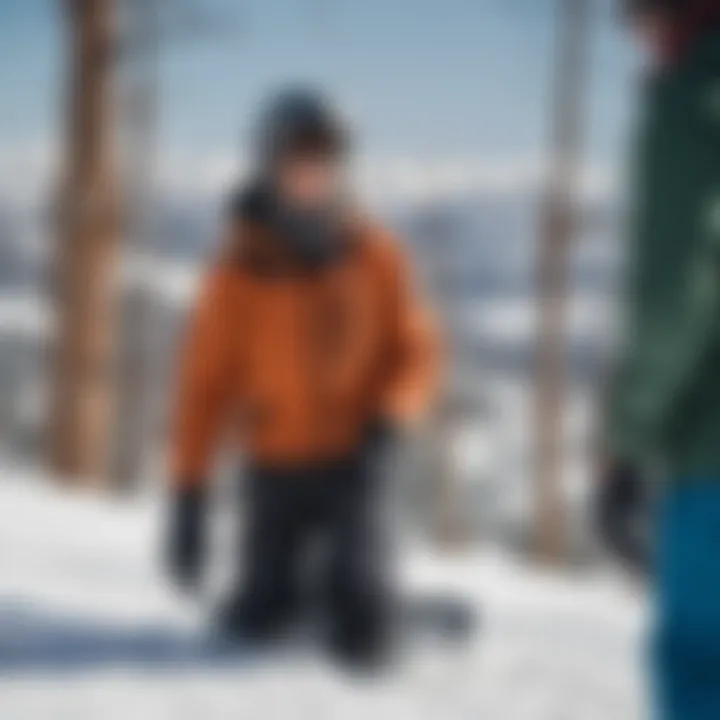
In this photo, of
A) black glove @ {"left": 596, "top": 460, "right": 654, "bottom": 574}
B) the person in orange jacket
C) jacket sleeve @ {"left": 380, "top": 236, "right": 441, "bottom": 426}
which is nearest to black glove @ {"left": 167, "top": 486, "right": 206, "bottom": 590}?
the person in orange jacket

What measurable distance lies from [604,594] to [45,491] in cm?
40

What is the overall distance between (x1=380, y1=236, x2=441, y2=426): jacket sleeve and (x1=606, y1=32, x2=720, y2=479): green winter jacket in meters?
0.25

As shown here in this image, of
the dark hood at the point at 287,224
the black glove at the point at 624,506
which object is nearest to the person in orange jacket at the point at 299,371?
the dark hood at the point at 287,224

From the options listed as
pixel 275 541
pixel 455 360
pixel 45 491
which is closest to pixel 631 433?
pixel 455 360

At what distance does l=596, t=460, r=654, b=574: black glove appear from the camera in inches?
32.5

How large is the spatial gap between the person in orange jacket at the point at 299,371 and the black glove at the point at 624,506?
196 mm

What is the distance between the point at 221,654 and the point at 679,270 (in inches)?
18.7

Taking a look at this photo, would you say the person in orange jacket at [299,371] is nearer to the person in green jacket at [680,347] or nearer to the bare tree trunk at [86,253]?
the bare tree trunk at [86,253]

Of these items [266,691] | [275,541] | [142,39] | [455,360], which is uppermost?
[142,39]

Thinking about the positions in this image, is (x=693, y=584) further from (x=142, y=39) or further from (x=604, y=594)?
(x=142, y=39)

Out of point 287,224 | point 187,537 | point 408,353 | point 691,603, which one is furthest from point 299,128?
point 691,603

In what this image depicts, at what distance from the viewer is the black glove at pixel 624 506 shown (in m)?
0.83

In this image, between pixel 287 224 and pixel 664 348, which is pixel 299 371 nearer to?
pixel 287 224

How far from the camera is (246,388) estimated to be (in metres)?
1.04
